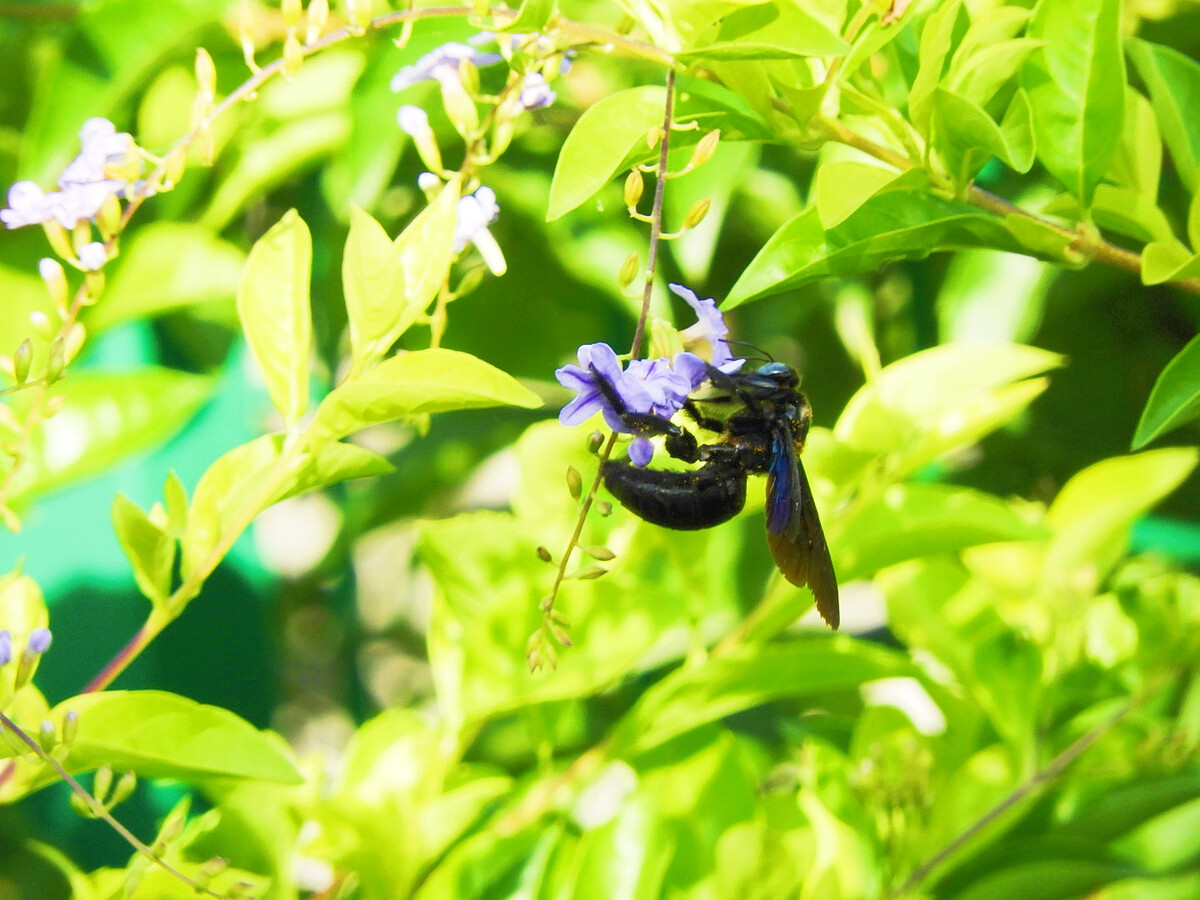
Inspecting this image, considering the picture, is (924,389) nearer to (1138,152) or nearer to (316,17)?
(1138,152)

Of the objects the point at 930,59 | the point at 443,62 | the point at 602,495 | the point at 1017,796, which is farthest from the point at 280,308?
the point at 1017,796

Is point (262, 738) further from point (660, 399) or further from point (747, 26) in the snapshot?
point (747, 26)

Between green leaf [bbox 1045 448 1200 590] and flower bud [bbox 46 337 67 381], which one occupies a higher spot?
flower bud [bbox 46 337 67 381]

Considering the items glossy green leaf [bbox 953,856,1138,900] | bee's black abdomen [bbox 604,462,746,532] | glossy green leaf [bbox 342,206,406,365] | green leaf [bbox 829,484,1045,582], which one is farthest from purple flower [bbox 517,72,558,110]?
glossy green leaf [bbox 953,856,1138,900]

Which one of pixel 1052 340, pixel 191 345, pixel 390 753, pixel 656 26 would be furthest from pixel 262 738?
pixel 1052 340

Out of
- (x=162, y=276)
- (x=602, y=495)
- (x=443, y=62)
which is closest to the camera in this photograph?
(x=443, y=62)

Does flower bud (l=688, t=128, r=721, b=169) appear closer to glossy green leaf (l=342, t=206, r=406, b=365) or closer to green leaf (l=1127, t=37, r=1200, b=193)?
glossy green leaf (l=342, t=206, r=406, b=365)
